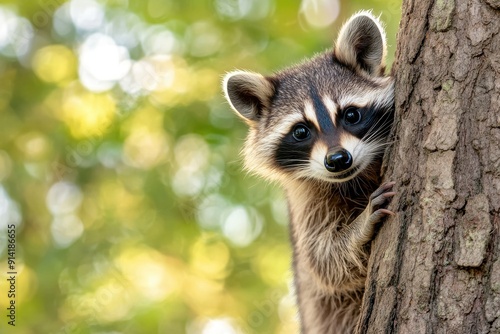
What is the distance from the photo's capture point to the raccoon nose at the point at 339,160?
3.89 m

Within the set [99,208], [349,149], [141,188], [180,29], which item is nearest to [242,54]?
[180,29]

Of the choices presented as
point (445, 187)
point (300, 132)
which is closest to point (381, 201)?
point (445, 187)

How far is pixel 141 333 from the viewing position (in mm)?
7246

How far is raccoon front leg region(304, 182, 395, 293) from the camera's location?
3.88m

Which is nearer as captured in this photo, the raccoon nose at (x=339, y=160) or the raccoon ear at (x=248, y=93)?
the raccoon nose at (x=339, y=160)

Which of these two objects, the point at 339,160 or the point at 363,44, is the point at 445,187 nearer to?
the point at 339,160

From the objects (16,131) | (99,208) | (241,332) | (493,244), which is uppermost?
(493,244)

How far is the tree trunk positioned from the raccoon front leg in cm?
56

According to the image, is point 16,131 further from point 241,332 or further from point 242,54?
point 241,332

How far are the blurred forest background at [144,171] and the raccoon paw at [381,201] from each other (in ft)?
14.0

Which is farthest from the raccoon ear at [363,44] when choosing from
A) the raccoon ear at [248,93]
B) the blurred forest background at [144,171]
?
the blurred forest background at [144,171]

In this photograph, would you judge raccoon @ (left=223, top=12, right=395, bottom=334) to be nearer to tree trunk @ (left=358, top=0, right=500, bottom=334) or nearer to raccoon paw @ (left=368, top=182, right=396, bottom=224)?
raccoon paw @ (left=368, top=182, right=396, bottom=224)

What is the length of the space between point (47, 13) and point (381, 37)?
16.5 ft

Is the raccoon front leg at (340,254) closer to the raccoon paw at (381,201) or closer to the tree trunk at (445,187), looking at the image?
the raccoon paw at (381,201)
